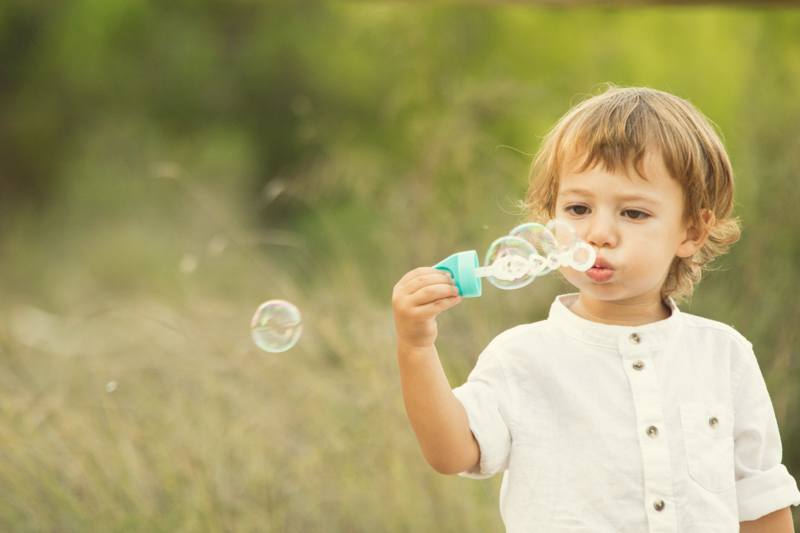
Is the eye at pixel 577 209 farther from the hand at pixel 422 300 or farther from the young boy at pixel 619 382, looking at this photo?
the hand at pixel 422 300

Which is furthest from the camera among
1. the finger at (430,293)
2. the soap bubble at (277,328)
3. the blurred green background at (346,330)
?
the blurred green background at (346,330)

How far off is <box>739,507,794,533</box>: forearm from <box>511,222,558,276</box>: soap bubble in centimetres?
62

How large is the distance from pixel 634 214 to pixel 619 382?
0.30 metres

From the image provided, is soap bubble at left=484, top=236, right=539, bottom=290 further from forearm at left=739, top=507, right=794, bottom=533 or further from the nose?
forearm at left=739, top=507, right=794, bottom=533

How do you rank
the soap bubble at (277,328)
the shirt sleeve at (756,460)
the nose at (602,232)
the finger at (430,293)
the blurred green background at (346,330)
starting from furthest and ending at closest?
1. the blurred green background at (346,330)
2. the soap bubble at (277,328)
3. the shirt sleeve at (756,460)
4. the nose at (602,232)
5. the finger at (430,293)

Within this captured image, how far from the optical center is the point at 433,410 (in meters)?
1.35

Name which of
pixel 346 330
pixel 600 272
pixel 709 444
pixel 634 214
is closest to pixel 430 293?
pixel 600 272

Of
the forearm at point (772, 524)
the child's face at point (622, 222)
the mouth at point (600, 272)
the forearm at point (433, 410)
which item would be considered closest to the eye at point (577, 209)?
the child's face at point (622, 222)

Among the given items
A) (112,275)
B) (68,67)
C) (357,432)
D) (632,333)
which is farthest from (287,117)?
(632,333)

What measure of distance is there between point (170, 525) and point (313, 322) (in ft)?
3.07

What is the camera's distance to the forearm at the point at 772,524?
151cm

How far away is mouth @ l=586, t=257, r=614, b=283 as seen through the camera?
4.56 ft

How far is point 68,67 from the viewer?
10.7 metres

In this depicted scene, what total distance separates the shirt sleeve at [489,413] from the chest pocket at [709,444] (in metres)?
0.31
